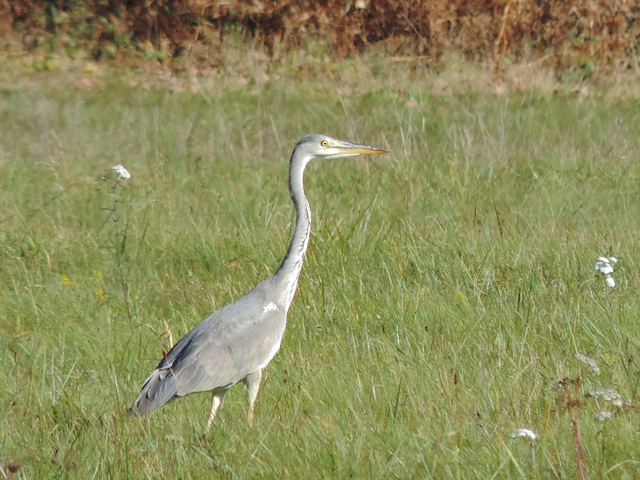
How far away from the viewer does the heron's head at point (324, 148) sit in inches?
161

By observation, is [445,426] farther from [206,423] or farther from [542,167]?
[542,167]

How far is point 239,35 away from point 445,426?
11.4 meters

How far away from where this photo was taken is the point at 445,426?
2789mm

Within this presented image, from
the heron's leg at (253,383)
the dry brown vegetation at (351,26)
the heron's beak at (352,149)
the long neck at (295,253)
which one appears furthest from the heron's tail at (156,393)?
the dry brown vegetation at (351,26)

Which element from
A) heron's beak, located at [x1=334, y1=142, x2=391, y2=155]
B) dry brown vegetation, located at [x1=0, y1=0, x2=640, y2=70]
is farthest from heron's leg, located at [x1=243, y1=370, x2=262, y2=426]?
dry brown vegetation, located at [x1=0, y1=0, x2=640, y2=70]

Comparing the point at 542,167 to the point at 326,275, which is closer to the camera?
the point at 326,275

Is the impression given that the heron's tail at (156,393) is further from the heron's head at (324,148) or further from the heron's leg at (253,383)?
the heron's head at (324,148)

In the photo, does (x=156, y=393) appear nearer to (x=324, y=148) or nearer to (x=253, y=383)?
(x=253, y=383)

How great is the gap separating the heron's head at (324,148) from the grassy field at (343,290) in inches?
26.7

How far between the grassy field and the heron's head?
678mm

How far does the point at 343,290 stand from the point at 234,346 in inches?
38.0

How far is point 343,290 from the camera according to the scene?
4.31m

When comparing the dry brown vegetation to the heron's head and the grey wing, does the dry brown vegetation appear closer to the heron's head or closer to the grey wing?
the heron's head

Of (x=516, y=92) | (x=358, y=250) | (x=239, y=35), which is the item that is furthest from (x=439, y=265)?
(x=239, y=35)
